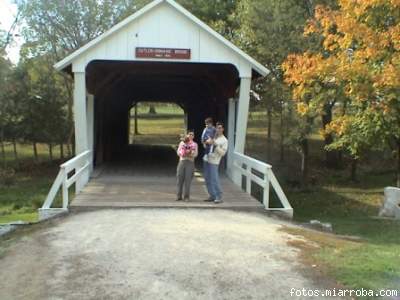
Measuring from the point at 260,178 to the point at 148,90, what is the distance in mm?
15619

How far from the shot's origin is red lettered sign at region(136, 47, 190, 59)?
47.1 ft

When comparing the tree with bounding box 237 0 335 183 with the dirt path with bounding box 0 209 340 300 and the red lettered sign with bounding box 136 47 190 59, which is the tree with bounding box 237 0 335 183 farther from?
the dirt path with bounding box 0 209 340 300

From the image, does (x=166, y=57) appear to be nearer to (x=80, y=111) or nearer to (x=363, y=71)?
(x=80, y=111)

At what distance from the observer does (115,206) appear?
36.8 ft

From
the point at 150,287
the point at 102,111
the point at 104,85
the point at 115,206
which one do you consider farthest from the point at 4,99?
the point at 150,287

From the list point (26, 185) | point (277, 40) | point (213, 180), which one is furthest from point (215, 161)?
point (26, 185)

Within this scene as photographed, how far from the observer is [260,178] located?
1429 centimetres

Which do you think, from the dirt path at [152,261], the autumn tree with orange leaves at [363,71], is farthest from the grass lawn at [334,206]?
the autumn tree with orange leaves at [363,71]

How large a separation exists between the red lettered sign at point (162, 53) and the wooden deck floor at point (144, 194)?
3.09 m

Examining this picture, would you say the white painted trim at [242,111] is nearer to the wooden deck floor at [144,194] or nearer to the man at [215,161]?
the wooden deck floor at [144,194]

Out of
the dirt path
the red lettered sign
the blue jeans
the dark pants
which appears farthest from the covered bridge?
the dirt path

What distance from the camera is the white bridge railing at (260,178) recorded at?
11.5 metres

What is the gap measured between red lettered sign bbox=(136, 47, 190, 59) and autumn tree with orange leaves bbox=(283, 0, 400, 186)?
10.0 feet

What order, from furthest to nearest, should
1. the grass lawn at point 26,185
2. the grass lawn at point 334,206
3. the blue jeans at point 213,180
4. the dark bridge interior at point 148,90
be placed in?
the dark bridge interior at point 148,90 → the grass lawn at point 26,185 → the blue jeans at point 213,180 → the grass lawn at point 334,206
